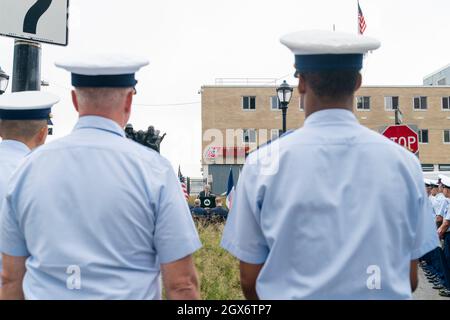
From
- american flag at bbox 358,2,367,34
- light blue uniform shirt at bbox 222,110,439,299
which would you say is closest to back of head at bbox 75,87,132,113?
light blue uniform shirt at bbox 222,110,439,299

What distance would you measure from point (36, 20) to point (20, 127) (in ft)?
6.19

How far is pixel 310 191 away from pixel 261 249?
0.39 meters

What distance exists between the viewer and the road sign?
16.1 feet

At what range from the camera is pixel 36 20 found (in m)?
5.02

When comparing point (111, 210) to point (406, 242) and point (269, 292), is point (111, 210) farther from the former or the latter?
point (406, 242)

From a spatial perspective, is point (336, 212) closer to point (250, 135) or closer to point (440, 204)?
point (440, 204)

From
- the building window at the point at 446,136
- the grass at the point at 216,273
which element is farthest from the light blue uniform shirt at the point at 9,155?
the building window at the point at 446,136

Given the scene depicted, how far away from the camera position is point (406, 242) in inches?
94.8

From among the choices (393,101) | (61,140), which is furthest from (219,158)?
(61,140)

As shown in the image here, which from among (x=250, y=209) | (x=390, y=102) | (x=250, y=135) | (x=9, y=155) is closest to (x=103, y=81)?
(x=250, y=209)

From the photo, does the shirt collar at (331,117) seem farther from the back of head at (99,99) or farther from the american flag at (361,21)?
the american flag at (361,21)

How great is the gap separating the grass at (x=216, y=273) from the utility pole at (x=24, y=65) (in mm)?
4329

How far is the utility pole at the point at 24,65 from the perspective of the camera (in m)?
5.03

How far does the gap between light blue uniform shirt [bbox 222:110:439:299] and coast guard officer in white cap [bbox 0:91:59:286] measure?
66.7 inches
